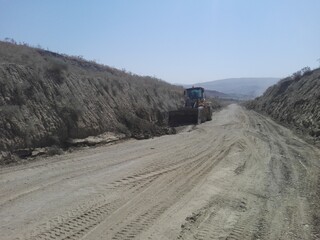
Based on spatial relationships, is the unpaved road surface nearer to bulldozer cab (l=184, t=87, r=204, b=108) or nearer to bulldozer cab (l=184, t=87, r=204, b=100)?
bulldozer cab (l=184, t=87, r=204, b=108)

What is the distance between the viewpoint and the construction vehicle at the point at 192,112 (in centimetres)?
2891

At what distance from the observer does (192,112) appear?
95.5 ft

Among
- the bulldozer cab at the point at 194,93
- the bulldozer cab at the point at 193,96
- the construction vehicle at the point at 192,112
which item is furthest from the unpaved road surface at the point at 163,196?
the bulldozer cab at the point at 194,93

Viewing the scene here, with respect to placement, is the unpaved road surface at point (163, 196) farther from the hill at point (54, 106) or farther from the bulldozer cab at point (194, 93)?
the bulldozer cab at point (194, 93)

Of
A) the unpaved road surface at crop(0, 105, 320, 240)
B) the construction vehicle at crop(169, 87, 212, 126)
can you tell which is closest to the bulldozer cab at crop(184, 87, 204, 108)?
the construction vehicle at crop(169, 87, 212, 126)

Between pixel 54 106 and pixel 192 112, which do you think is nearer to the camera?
pixel 54 106

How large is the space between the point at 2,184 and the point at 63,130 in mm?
6946

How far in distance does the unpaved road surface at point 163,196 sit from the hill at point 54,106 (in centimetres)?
158

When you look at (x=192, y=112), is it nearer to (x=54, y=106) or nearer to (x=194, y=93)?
(x=194, y=93)

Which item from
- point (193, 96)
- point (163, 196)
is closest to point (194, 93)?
point (193, 96)

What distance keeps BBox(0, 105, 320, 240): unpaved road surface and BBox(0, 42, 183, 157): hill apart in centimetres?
158

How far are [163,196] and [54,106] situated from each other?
9.69 metres

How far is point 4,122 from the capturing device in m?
14.1

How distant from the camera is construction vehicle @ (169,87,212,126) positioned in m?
28.9
